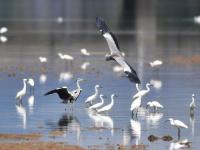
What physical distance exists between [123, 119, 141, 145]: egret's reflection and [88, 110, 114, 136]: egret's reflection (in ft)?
1.20

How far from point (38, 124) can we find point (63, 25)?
43839 millimetres

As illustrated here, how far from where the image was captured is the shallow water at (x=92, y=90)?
1944 centimetres

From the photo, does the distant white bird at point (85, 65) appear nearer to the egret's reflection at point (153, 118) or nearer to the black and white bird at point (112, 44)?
the egret's reflection at point (153, 118)

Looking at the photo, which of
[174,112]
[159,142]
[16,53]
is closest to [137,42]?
[16,53]

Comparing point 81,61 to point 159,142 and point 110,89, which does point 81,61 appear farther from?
point 159,142

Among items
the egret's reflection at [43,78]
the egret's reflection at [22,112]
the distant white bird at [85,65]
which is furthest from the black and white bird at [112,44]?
the distant white bird at [85,65]

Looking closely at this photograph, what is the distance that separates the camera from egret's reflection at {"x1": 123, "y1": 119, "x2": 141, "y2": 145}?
59.8 feet

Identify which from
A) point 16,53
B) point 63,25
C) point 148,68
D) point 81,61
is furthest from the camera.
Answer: point 63,25

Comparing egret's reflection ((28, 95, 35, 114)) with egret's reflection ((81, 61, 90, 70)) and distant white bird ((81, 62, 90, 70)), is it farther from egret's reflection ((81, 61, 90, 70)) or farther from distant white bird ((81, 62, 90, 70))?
distant white bird ((81, 62, 90, 70))

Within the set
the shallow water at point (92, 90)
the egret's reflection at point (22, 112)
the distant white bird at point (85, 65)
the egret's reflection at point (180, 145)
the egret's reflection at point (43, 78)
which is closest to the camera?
the egret's reflection at point (180, 145)

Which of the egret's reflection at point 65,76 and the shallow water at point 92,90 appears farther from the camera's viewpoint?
the egret's reflection at point 65,76

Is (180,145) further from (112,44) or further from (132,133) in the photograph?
(112,44)

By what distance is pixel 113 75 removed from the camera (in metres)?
32.2

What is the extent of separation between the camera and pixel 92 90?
1065 inches
